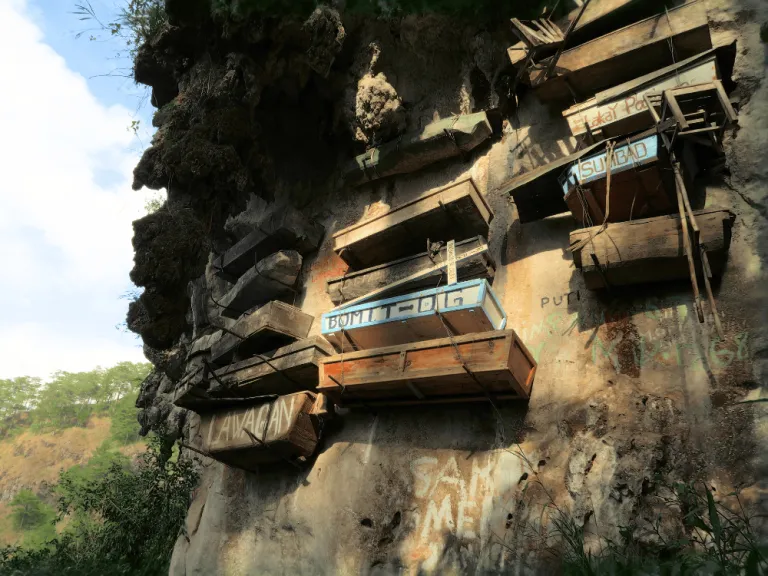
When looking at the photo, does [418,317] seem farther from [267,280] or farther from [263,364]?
[267,280]

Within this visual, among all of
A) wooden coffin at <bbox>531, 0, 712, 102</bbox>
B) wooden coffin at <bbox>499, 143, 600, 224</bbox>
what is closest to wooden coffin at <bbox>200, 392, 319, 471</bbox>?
wooden coffin at <bbox>499, 143, 600, 224</bbox>

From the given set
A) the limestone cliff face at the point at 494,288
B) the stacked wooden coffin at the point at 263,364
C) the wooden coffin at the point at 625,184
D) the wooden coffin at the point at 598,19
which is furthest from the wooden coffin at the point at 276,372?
the wooden coffin at the point at 598,19

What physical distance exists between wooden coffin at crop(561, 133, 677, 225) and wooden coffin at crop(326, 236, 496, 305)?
1.02m

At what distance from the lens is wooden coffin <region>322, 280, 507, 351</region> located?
496cm

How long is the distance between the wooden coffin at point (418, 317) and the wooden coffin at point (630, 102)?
1943 mm

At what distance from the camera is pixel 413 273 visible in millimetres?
5887

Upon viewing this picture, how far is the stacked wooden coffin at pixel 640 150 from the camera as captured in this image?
436 cm

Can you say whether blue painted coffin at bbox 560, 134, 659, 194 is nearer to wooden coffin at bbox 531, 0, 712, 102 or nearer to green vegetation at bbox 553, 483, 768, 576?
wooden coffin at bbox 531, 0, 712, 102

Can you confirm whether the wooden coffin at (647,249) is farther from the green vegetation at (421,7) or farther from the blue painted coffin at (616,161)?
the green vegetation at (421,7)

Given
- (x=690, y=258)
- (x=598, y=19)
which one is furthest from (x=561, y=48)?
(x=690, y=258)

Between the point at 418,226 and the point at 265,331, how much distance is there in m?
2.32

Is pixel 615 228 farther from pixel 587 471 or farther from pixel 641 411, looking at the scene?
pixel 587 471

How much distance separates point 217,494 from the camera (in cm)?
705

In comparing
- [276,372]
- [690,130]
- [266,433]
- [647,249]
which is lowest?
[266,433]
